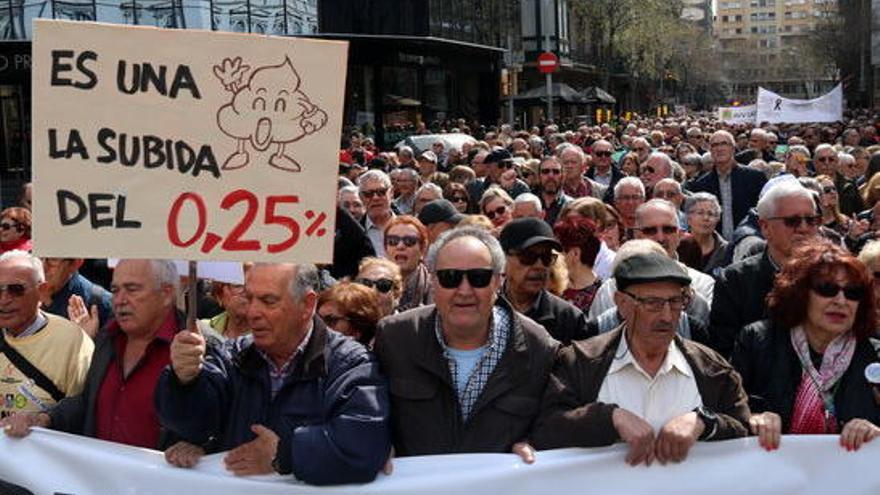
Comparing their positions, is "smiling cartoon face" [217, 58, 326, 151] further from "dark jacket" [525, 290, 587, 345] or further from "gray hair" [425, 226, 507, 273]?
"dark jacket" [525, 290, 587, 345]

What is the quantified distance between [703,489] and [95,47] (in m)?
2.36

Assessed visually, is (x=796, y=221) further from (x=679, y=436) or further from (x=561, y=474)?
(x=561, y=474)

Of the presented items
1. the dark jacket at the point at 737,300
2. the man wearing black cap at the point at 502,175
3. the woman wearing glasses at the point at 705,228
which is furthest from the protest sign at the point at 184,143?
the man wearing black cap at the point at 502,175

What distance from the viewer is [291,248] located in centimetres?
341

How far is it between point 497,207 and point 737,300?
3.38 metres

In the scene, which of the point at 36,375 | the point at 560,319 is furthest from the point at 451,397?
the point at 36,375

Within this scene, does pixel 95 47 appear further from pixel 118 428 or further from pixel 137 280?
pixel 118 428

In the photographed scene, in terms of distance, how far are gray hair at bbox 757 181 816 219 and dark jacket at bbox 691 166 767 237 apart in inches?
154

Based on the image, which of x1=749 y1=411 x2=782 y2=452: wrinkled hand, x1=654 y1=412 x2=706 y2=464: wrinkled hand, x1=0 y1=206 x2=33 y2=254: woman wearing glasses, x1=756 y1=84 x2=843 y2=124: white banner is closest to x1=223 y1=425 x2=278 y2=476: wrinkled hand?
x1=654 y1=412 x2=706 y2=464: wrinkled hand

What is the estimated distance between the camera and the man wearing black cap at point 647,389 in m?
3.49

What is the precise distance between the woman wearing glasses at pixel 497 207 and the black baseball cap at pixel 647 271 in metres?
4.13

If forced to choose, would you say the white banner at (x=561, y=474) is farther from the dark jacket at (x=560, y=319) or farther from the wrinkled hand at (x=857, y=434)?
the dark jacket at (x=560, y=319)

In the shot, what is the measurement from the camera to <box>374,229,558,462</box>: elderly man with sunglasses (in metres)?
3.53

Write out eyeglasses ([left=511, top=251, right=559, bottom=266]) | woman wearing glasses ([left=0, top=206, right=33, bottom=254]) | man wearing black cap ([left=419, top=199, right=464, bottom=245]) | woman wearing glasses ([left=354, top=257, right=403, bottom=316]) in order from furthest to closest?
woman wearing glasses ([left=0, top=206, right=33, bottom=254])
man wearing black cap ([left=419, top=199, right=464, bottom=245])
woman wearing glasses ([left=354, top=257, right=403, bottom=316])
eyeglasses ([left=511, top=251, right=559, bottom=266])
